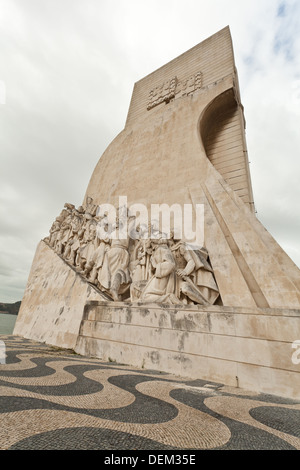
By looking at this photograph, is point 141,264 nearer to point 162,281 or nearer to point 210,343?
point 162,281

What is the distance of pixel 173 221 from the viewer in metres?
6.50

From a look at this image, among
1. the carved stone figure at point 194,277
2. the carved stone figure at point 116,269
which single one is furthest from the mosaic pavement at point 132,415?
the carved stone figure at point 116,269

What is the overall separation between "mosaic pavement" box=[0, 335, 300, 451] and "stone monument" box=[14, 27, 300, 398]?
63 centimetres

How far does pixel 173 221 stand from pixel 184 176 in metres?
1.43

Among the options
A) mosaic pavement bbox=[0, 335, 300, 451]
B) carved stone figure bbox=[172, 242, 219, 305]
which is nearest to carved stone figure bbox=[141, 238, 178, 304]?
carved stone figure bbox=[172, 242, 219, 305]

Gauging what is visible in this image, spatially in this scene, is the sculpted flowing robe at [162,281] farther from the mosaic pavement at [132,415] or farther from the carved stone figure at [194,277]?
the mosaic pavement at [132,415]

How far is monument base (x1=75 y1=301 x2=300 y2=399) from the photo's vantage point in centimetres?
283

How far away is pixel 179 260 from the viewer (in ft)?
16.0

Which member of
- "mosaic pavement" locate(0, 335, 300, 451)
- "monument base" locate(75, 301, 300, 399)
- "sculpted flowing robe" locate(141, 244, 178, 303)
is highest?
"sculpted flowing robe" locate(141, 244, 178, 303)

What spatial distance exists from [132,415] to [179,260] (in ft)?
11.0

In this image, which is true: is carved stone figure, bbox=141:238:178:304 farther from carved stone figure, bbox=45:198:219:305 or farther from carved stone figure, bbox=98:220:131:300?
carved stone figure, bbox=98:220:131:300

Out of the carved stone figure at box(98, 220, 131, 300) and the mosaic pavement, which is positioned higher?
the carved stone figure at box(98, 220, 131, 300)

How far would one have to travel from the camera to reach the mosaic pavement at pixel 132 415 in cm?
127

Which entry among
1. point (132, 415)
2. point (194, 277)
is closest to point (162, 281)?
point (194, 277)
